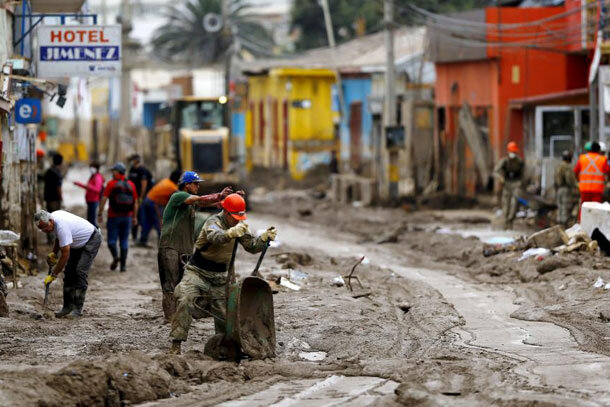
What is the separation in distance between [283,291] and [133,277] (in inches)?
144

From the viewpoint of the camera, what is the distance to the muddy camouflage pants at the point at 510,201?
938 inches

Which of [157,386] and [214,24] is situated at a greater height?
[214,24]

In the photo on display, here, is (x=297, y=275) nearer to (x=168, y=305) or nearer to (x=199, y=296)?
(x=168, y=305)

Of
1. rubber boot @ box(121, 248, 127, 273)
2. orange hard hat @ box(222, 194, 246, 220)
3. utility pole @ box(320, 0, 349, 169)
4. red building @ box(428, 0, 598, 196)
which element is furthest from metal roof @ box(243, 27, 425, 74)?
orange hard hat @ box(222, 194, 246, 220)

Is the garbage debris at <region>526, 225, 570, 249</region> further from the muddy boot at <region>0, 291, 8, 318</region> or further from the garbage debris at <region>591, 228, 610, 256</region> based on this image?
the muddy boot at <region>0, 291, 8, 318</region>

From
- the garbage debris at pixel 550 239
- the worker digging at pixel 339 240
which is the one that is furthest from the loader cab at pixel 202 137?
the garbage debris at pixel 550 239

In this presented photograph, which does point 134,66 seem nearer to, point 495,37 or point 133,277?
point 495,37

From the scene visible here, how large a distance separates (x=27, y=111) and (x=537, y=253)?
28.2 feet

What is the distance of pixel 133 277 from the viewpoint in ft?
60.7

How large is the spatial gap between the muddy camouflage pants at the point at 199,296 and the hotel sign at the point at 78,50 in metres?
8.75

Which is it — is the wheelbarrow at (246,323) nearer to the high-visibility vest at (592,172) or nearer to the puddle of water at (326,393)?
the puddle of water at (326,393)

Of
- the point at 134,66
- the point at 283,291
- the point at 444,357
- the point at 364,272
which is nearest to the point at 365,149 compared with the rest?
the point at 134,66

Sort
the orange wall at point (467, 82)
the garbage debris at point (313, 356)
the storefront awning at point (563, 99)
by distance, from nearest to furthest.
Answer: the garbage debris at point (313, 356)
the storefront awning at point (563, 99)
the orange wall at point (467, 82)

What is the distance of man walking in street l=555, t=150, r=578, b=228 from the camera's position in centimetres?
2209
